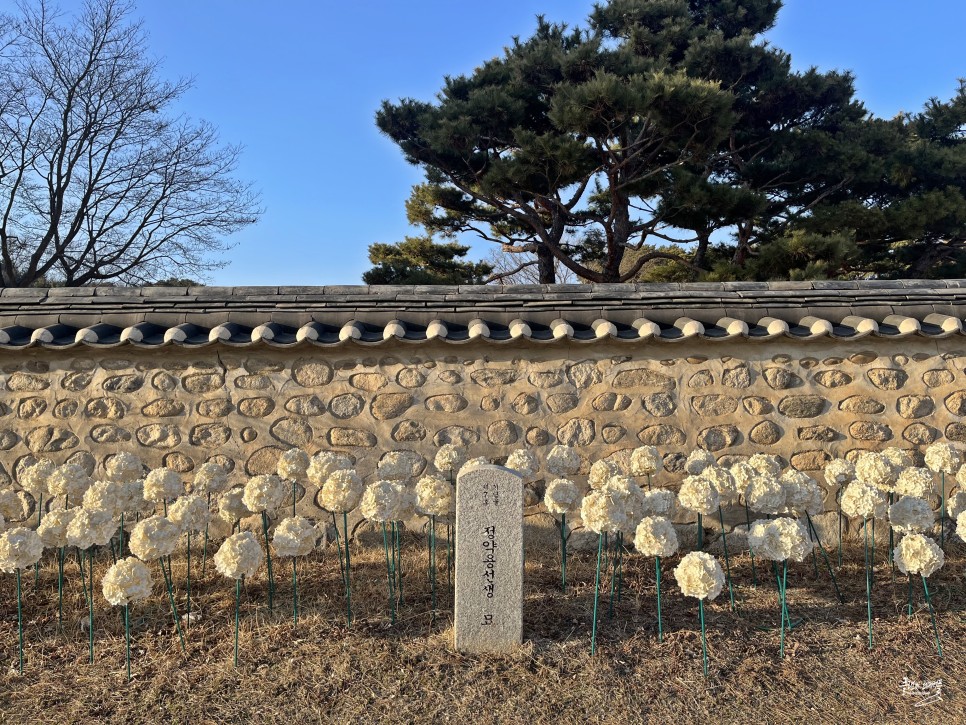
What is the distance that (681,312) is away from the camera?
5.05 m

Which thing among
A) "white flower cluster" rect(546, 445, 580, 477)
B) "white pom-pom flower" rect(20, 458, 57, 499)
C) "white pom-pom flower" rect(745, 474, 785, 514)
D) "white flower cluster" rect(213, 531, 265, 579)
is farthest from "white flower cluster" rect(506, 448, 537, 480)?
"white pom-pom flower" rect(20, 458, 57, 499)

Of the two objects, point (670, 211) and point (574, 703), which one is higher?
point (670, 211)

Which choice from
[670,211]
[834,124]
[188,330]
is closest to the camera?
[188,330]

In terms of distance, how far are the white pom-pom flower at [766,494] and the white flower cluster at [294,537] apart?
239cm

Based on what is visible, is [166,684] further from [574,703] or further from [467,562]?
[574,703]

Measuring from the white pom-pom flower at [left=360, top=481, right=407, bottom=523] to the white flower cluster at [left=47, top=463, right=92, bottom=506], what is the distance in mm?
1764

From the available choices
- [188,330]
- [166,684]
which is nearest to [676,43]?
[188,330]

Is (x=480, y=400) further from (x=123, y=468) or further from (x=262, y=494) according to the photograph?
(x=123, y=468)

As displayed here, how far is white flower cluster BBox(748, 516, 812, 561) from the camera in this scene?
3381 millimetres

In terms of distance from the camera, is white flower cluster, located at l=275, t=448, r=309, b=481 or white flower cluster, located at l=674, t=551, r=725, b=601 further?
white flower cluster, located at l=275, t=448, r=309, b=481

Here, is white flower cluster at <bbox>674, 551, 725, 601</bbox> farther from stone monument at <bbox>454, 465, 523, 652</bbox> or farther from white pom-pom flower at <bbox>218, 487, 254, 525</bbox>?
white pom-pom flower at <bbox>218, 487, 254, 525</bbox>

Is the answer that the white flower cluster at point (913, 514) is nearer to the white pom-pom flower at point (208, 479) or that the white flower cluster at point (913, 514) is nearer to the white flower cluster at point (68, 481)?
the white pom-pom flower at point (208, 479)

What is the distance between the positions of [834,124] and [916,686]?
44.6 ft

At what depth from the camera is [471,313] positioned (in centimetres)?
504
